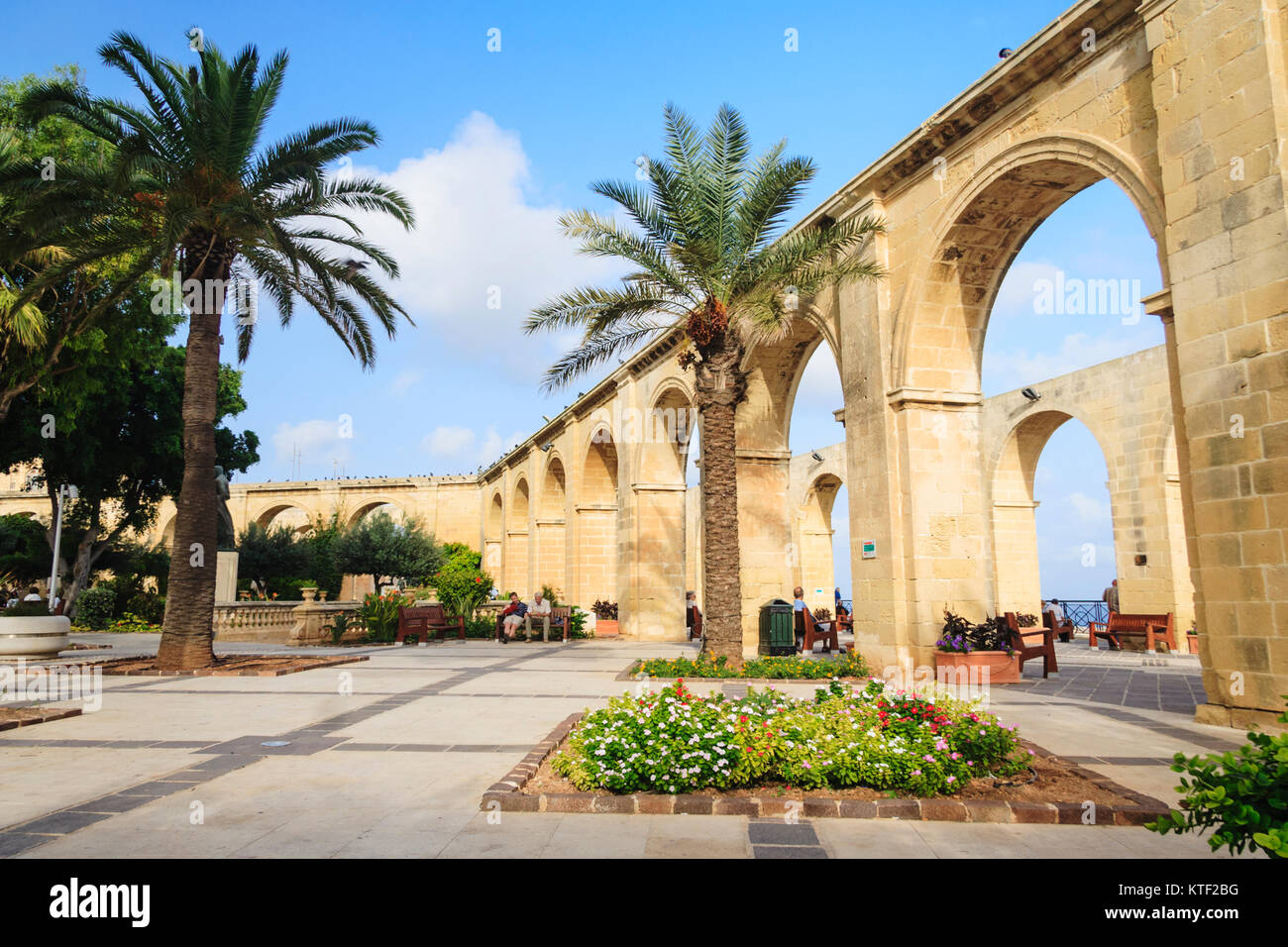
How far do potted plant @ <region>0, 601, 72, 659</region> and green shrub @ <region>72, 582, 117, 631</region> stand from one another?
444 inches

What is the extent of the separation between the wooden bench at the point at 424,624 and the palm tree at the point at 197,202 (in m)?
6.13

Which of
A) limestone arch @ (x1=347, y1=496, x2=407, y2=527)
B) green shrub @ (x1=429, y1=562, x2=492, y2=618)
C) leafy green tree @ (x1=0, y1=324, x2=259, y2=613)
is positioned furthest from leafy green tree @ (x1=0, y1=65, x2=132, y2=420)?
limestone arch @ (x1=347, y1=496, x2=407, y2=527)

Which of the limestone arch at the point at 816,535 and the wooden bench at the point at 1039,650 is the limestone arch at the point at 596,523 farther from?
the wooden bench at the point at 1039,650

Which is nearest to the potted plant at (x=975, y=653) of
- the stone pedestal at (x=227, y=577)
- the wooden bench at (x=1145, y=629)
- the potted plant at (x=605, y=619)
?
the wooden bench at (x=1145, y=629)

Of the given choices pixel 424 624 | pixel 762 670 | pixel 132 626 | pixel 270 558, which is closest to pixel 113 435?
pixel 132 626

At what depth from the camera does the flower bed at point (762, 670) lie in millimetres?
9902

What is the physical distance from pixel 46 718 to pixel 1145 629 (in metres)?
16.7

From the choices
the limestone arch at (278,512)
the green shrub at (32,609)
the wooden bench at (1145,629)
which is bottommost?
the wooden bench at (1145,629)

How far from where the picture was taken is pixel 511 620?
60.6 feet

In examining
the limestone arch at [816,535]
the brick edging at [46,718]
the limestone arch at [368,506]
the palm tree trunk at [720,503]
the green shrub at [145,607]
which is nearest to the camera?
the brick edging at [46,718]

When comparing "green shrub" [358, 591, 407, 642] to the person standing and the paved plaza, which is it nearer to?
the paved plaza

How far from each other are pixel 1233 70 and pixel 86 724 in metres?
11.1
